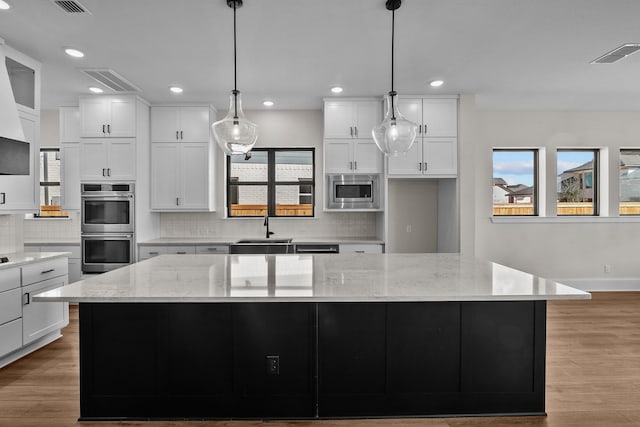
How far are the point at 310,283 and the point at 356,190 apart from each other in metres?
2.97

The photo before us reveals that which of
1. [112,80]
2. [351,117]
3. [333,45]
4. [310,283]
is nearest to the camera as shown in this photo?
[310,283]

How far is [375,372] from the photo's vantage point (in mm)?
2379

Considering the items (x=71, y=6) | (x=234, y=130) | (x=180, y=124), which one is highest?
(x=71, y=6)

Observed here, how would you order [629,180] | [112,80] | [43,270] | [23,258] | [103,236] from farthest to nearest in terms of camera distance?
1. [629,180]
2. [103,236]
3. [112,80]
4. [43,270]
5. [23,258]

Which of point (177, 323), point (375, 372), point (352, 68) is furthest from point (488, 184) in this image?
point (177, 323)

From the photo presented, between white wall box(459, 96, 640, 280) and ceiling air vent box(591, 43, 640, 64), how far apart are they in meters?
2.14

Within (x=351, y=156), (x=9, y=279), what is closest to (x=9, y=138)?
(x=9, y=279)

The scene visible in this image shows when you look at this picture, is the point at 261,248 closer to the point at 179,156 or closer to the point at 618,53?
the point at 179,156

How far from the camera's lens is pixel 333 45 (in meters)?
3.42

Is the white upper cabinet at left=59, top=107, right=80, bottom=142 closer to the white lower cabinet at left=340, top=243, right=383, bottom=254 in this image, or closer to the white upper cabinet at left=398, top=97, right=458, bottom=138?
the white lower cabinet at left=340, top=243, right=383, bottom=254

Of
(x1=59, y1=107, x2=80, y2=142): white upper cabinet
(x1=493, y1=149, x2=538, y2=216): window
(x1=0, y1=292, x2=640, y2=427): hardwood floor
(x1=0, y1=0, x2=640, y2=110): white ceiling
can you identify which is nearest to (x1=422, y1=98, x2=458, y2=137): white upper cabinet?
(x1=0, y1=0, x2=640, y2=110): white ceiling

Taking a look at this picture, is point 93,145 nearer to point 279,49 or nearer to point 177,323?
point 279,49

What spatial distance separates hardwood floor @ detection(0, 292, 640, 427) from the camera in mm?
2355

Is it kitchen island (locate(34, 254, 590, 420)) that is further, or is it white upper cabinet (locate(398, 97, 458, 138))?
white upper cabinet (locate(398, 97, 458, 138))
